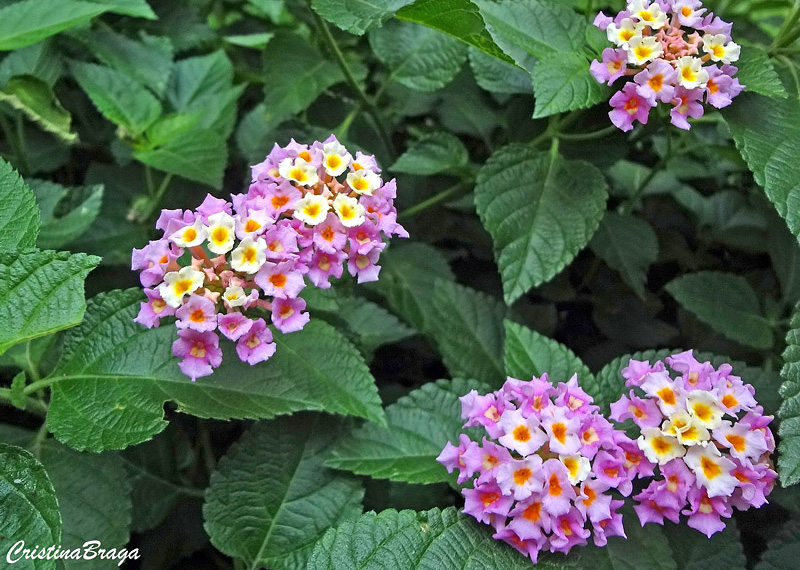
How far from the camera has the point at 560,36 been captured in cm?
97

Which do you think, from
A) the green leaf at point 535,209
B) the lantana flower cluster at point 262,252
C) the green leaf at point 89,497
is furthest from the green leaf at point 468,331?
the green leaf at point 89,497

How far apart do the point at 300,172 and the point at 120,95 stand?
55 cm

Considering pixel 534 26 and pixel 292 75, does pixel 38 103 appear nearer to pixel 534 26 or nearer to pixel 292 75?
pixel 292 75

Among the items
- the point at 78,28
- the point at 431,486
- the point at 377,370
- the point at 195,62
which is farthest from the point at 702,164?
the point at 78,28

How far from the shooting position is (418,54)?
1.16m

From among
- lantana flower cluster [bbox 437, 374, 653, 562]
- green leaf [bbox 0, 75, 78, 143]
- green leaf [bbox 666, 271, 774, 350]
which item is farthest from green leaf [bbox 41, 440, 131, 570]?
green leaf [bbox 666, 271, 774, 350]

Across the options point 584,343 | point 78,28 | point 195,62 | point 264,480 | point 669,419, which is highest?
point 78,28

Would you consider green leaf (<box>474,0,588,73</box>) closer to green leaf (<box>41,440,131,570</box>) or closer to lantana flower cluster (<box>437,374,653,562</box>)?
lantana flower cluster (<box>437,374,653,562</box>)

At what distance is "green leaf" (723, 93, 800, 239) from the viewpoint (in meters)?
0.83

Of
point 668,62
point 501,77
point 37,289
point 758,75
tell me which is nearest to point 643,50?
point 668,62

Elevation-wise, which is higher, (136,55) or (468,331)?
(136,55)

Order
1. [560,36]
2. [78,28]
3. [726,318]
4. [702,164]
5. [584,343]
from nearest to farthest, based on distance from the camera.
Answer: [560,36], [726,318], [78,28], [584,343], [702,164]

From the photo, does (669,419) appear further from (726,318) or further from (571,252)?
(726,318)

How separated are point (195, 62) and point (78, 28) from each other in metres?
0.21
